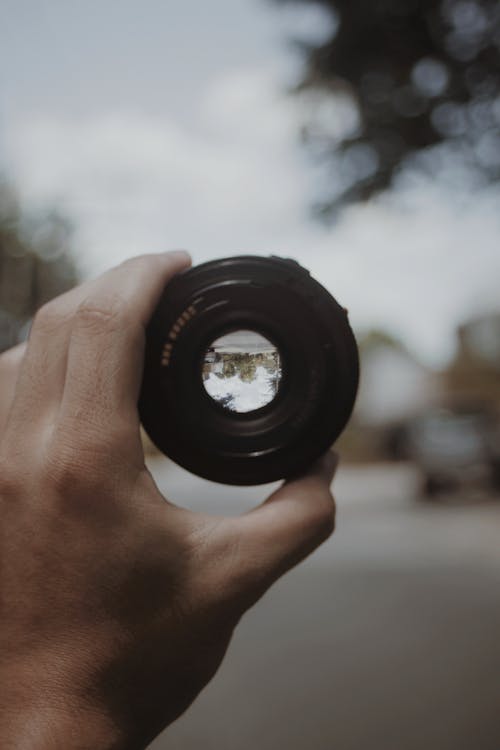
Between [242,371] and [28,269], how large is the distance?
19314mm

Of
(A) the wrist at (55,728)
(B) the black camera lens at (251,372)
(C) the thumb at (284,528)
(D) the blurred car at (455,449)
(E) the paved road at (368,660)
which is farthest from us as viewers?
(D) the blurred car at (455,449)

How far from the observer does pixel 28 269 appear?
19.5 m

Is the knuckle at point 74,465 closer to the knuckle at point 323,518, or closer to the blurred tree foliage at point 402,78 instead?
the knuckle at point 323,518

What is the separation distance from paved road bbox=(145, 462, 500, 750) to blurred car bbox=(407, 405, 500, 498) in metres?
4.45

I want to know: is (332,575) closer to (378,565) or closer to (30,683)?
(378,565)

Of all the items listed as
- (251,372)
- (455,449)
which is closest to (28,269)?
(455,449)

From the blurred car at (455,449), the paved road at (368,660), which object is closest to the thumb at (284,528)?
the paved road at (368,660)

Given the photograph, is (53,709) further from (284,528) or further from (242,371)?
(242,371)

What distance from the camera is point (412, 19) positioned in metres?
5.91

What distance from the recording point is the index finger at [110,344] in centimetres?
91

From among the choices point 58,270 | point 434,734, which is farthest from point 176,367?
point 58,270

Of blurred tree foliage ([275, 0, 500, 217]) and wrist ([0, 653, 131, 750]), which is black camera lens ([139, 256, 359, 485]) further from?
blurred tree foliage ([275, 0, 500, 217])

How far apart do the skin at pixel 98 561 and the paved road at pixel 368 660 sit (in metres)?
3.27

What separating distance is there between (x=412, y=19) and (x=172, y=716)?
5.98 m
